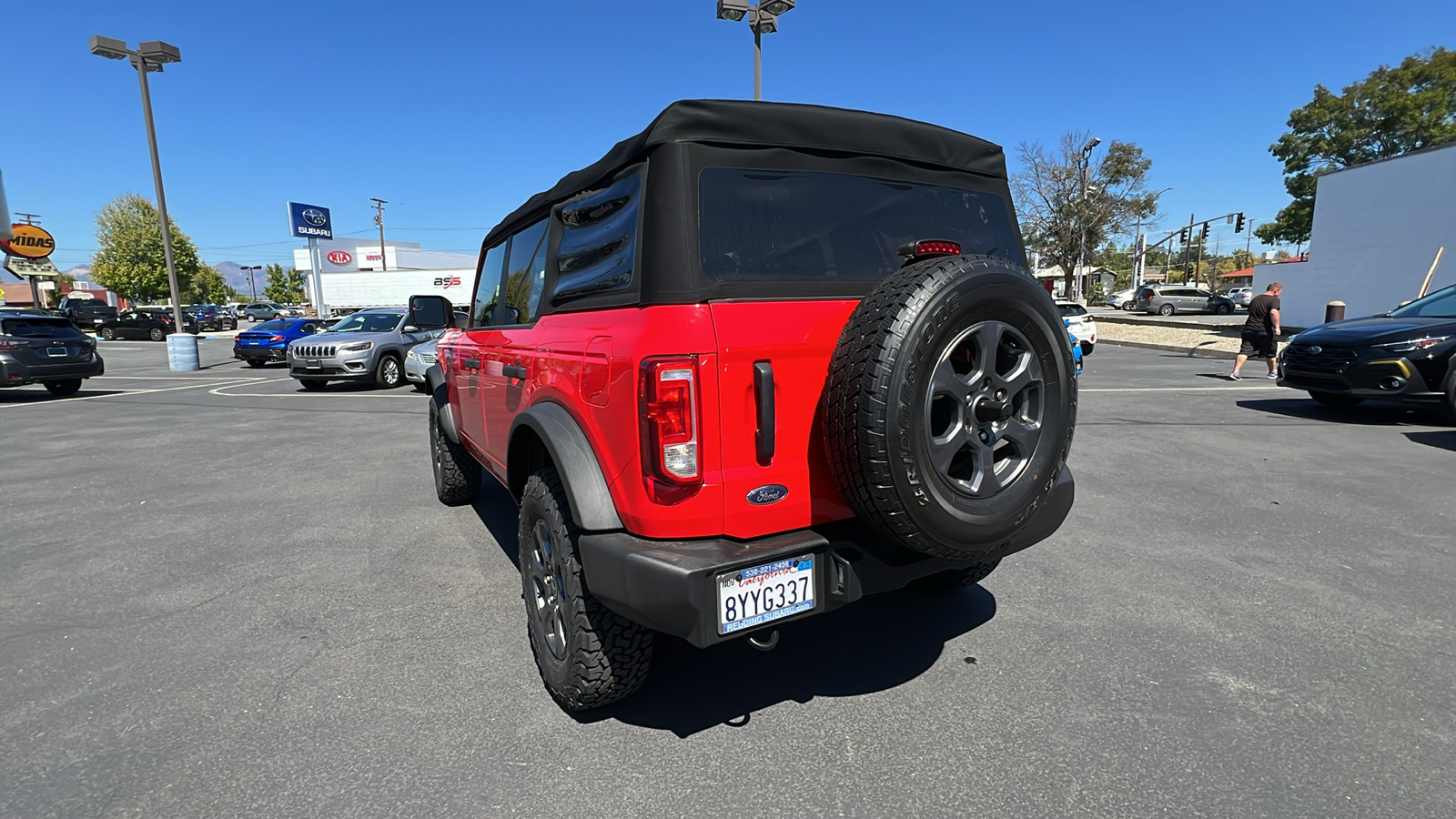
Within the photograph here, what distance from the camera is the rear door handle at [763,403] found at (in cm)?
214

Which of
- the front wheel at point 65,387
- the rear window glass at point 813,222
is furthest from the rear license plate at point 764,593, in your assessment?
the front wheel at point 65,387

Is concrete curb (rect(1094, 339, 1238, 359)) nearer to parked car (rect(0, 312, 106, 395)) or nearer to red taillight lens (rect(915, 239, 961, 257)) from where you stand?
red taillight lens (rect(915, 239, 961, 257))

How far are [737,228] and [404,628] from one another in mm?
2432

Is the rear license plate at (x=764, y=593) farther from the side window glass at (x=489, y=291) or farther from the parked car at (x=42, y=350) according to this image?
the parked car at (x=42, y=350)

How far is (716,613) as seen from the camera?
6.82 feet

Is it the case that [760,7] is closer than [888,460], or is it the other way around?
[888,460]

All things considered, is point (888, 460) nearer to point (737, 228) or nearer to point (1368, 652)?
point (737, 228)

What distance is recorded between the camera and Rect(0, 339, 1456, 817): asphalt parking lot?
7.25ft

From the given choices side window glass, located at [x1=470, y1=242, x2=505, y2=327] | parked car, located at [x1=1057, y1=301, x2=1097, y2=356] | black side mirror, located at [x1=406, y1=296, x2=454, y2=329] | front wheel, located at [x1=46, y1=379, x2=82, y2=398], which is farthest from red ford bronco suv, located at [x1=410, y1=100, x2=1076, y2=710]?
parked car, located at [x1=1057, y1=301, x2=1097, y2=356]

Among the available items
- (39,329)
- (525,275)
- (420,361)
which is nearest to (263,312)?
(39,329)

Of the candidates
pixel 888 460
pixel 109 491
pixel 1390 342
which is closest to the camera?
pixel 888 460

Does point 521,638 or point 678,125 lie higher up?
point 678,125

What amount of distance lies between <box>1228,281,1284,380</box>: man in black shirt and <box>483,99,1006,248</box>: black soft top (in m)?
10.5

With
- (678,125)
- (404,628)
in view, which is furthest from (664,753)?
(678,125)
